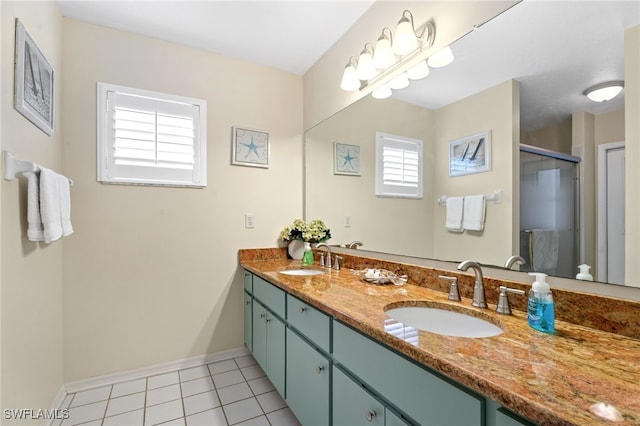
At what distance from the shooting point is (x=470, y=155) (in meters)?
1.35

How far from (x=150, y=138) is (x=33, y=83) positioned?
2.27 ft

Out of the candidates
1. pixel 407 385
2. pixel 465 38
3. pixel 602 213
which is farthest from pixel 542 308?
pixel 465 38

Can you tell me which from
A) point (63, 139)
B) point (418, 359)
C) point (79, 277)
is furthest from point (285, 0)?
point (79, 277)

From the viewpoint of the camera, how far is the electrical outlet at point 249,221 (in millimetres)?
2486

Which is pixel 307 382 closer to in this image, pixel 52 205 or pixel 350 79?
pixel 52 205

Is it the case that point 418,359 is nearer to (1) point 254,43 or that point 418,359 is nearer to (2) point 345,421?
(2) point 345,421

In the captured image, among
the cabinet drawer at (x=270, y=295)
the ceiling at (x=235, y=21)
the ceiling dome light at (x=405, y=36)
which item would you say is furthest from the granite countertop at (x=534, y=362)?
the ceiling at (x=235, y=21)

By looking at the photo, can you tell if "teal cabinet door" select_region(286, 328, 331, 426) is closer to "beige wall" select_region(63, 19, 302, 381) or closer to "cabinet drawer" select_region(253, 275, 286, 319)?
"cabinet drawer" select_region(253, 275, 286, 319)

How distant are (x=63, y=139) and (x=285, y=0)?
1.66 m

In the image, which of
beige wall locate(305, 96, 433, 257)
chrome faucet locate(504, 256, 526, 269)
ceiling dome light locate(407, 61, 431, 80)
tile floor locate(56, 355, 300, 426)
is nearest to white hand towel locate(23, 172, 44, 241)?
tile floor locate(56, 355, 300, 426)

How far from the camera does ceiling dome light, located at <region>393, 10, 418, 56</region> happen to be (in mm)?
1550

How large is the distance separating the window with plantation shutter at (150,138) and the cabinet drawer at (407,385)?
1744 millimetres

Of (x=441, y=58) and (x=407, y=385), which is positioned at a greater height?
(x=441, y=58)

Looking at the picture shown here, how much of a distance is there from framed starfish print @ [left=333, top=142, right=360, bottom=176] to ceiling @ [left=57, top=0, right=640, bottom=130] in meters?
0.54
